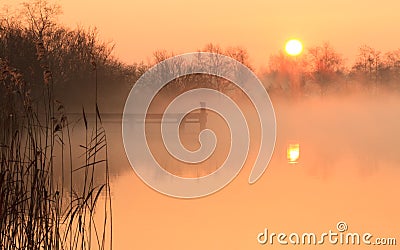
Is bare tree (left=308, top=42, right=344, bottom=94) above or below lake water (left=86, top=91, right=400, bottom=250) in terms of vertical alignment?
above

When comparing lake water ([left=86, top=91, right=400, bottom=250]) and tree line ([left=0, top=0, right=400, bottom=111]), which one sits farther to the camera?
tree line ([left=0, top=0, right=400, bottom=111])

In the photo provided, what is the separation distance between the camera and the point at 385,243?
815 centimetres

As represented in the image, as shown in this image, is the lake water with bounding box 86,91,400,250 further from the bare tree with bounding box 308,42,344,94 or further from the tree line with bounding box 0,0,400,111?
the bare tree with bounding box 308,42,344,94

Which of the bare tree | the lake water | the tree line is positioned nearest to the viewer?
the lake water

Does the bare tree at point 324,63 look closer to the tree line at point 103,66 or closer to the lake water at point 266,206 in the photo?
the tree line at point 103,66

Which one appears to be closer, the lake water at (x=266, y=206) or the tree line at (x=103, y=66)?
the lake water at (x=266, y=206)

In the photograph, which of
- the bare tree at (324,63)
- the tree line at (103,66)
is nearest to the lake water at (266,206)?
the tree line at (103,66)

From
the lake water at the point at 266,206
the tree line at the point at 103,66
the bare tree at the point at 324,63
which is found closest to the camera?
the lake water at the point at 266,206

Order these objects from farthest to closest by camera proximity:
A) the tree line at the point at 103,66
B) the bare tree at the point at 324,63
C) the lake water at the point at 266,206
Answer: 1. the bare tree at the point at 324,63
2. the tree line at the point at 103,66
3. the lake water at the point at 266,206

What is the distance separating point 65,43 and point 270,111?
2662 cm

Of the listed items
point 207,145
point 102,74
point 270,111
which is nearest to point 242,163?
point 207,145

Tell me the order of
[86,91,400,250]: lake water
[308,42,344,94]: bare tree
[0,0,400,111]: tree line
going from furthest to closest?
[308,42,344,94]: bare tree → [0,0,400,111]: tree line → [86,91,400,250]: lake water

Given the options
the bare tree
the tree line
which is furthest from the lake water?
the bare tree

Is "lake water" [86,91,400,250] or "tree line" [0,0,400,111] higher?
"tree line" [0,0,400,111]
